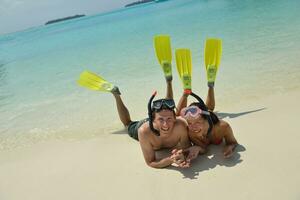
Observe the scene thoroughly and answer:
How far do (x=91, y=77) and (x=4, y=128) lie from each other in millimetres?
1641

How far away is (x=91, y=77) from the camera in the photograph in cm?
460

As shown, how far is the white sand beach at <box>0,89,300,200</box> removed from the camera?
2598 millimetres

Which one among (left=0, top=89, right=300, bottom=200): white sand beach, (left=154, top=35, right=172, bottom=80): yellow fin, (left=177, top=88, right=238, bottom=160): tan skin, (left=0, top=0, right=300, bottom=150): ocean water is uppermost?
(left=154, top=35, right=172, bottom=80): yellow fin

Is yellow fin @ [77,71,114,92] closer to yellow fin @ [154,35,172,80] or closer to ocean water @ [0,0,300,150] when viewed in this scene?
ocean water @ [0,0,300,150]

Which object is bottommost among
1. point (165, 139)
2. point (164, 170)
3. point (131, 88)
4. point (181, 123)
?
point (131, 88)

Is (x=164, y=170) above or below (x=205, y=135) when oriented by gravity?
below

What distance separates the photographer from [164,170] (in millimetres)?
2965

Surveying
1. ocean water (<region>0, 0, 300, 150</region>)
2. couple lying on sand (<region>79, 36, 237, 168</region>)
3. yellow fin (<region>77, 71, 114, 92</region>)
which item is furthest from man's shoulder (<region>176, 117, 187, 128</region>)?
yellow fin (<region>77, 71, 114, 92</region>)

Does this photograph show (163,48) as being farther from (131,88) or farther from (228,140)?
(228,140)

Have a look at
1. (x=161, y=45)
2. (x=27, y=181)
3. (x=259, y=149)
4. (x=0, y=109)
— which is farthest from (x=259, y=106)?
(x=0, y=109)

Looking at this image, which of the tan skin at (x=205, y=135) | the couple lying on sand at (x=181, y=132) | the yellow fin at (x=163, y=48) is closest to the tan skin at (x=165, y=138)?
the couple lying on sand at (x=181, y=132)

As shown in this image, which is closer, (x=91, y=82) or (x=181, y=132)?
(x=181, y=132)

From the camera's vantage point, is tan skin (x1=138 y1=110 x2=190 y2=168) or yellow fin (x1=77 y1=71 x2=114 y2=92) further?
yellow fin (x1=77 y1=71 x2=114 y2=92)

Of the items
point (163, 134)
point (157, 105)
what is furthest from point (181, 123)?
point (157, 105)
